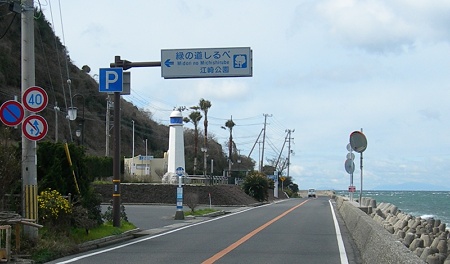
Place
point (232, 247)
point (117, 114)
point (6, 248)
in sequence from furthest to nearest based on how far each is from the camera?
1. point (117, 114)
2. point (232, 247)
3. point (6, 248)

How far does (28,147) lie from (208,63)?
8.27m

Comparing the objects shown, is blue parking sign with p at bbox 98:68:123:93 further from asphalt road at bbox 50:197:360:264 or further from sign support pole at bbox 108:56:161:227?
asphalt road at bbox 50:197:360:264

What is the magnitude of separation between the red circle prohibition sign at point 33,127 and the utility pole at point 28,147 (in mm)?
414

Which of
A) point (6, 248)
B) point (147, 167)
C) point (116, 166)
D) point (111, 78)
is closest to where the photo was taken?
point (6, 248)

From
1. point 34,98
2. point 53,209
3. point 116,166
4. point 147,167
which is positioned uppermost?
point 34,98

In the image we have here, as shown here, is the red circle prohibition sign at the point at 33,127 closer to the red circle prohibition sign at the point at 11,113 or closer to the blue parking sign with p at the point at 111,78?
the red circle prohibition sign at the point at 11,113

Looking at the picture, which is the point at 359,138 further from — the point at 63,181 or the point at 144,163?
the point at 144,163

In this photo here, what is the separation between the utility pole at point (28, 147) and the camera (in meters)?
14.7

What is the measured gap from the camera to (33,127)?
1462cm

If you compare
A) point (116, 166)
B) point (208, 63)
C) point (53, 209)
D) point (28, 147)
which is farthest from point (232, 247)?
point (208, 63)

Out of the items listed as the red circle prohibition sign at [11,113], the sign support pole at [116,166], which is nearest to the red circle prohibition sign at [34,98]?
the red circle prohibition sign at [11,113]

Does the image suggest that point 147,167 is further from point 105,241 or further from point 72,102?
point 105,241

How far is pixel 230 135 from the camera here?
328 ft

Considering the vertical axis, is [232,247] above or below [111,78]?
below
